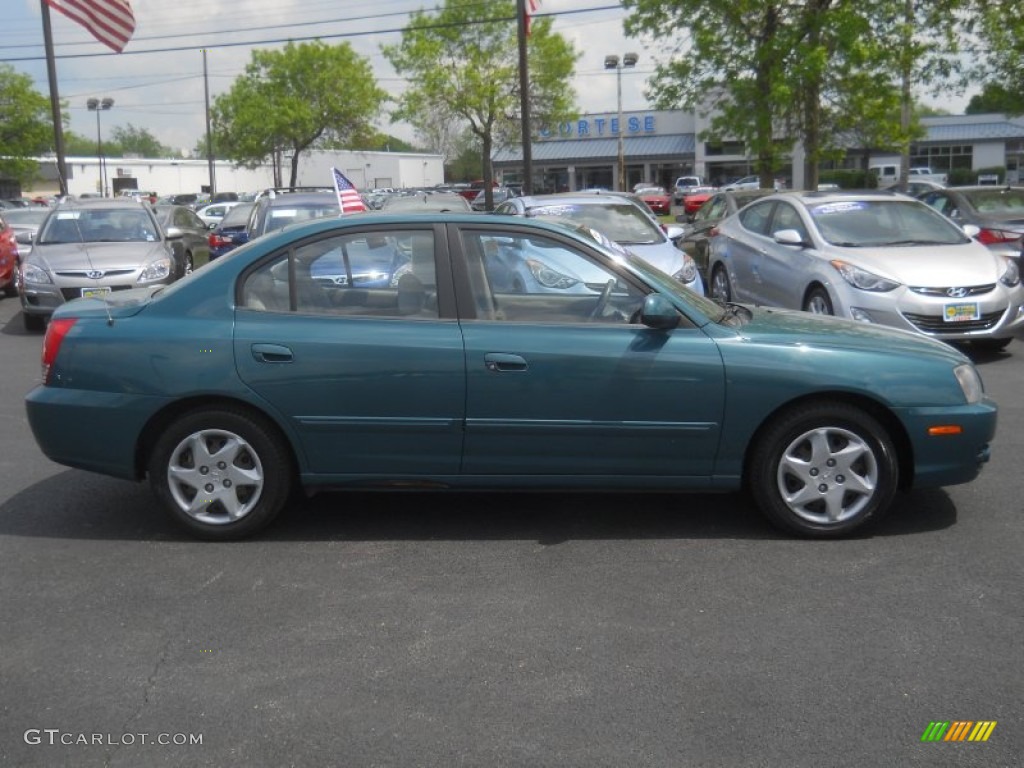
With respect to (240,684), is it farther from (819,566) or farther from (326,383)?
(819,566)

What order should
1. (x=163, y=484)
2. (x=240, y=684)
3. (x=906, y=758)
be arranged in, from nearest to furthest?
(x=906, y=758)
(x=240, y=684)
(x=163, y=484)

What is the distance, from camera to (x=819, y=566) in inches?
190

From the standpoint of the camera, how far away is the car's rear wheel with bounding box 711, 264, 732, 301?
12.6 meters

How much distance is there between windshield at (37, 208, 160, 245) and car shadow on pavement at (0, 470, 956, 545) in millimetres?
8270

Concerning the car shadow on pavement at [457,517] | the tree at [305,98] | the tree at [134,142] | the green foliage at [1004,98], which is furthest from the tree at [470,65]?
the tree at [134,142]

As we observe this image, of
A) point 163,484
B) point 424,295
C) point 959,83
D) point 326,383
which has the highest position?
point 959,83

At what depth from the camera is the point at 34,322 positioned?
1354 cm

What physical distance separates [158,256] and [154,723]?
33.9ft

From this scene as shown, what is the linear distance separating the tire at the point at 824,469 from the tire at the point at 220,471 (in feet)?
7.49

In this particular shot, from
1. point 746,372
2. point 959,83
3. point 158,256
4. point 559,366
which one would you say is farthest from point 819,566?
point 959,83

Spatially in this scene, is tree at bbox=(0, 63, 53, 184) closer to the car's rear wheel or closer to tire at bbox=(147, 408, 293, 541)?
the car's rear wheel

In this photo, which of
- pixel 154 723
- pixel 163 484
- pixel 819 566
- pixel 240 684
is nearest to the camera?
pixel 154 723

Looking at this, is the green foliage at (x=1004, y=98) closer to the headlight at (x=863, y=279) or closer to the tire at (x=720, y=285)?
the tire at (x=720, y=285)

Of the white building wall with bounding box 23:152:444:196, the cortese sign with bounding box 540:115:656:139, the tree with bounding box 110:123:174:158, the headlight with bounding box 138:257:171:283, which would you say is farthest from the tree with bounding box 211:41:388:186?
the tree with bounding box 110:123:174:158
